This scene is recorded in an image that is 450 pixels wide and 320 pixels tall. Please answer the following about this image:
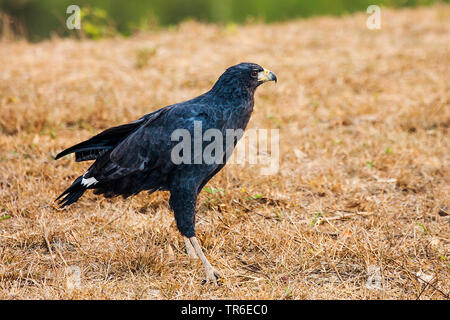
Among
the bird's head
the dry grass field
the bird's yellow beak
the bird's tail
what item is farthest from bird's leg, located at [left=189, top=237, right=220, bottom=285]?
the bird's yellow beak

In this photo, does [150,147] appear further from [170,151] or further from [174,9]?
[174,9]

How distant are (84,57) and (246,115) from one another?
5.48m

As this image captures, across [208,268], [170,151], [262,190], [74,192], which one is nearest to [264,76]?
[170,151]

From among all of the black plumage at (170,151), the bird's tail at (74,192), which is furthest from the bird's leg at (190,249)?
the bird's tail at (74,192)

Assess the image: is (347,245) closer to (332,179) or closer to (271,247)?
(271,247)

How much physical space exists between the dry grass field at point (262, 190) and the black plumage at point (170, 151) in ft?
1.15

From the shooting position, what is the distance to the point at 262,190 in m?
4.21

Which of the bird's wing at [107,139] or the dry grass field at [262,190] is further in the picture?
the bird's wing at [107,139]

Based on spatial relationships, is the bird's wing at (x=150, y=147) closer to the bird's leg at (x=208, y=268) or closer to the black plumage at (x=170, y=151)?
the black plumage at (x=170, y=151)

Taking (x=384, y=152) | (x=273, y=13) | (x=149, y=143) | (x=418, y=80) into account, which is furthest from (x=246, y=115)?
(x=273, y=13)

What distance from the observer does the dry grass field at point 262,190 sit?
10.2 feet

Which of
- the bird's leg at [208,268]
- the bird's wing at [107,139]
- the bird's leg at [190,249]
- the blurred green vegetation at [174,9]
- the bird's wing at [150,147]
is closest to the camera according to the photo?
the bird's leg at [208,268]

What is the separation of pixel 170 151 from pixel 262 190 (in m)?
1.24

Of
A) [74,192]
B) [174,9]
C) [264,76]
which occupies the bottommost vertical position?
[74,192]
